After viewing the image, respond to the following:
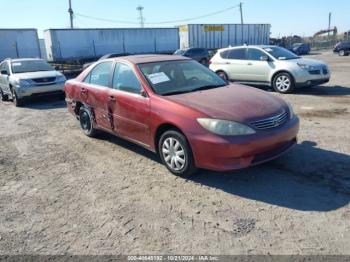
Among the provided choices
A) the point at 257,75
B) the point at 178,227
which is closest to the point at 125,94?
the point at 178,227

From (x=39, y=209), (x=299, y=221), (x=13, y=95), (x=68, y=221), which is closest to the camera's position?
(x=299, y=221)

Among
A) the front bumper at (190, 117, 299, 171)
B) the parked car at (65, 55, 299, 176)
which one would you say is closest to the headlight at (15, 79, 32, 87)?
the parked car at (65, 55, 299, 176)

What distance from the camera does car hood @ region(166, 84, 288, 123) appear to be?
4305 mm

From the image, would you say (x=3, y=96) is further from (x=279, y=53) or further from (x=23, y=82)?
(x=279, y=53)

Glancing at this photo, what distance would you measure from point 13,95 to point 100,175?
27.4 feet

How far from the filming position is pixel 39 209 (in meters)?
4.14

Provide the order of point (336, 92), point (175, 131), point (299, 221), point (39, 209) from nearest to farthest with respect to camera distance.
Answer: point (299, 221), point (39, 209), point (175, 131), point (336, 92)

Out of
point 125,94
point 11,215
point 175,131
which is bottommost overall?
point 11,215

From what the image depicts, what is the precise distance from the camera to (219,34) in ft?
124

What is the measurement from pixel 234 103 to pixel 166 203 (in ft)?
5.20

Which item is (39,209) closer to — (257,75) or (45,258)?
(45,258)

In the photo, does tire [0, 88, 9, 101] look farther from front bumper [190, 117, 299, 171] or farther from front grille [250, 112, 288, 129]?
front grille [250, 112, 288, 129]

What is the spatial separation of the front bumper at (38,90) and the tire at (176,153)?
8032 millimetres

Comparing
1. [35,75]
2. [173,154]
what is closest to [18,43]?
[35,75]
